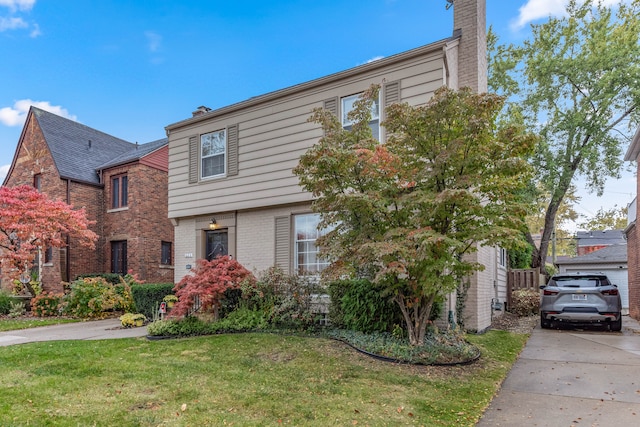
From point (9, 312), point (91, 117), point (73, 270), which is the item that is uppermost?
point (91, 117)

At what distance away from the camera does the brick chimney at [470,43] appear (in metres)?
9.20

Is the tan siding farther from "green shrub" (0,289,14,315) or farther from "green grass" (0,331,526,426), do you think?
"green shrub" (0,289,14,315)

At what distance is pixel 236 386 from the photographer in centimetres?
492

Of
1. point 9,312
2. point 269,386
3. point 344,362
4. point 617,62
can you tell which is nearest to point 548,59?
point 617,62

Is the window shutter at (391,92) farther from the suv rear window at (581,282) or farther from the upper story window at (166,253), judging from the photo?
the upper story window at (166,253)

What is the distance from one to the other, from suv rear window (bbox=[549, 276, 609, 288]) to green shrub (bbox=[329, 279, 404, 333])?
17.3 feet

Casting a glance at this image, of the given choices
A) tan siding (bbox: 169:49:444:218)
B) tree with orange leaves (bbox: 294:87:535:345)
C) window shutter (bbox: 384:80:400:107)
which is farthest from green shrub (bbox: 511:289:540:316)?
window shutter (bbox: 384:80:400:107)

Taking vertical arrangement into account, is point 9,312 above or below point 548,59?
below

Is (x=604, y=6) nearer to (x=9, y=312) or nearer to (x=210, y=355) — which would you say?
(x=210, y=355)

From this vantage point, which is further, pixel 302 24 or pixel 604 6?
pixel 604 6

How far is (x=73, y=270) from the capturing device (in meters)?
16.2

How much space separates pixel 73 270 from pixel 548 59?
21513 mm

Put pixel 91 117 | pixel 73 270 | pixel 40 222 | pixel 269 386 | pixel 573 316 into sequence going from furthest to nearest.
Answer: pixel 91 117, pixel 73 270, pixel 40 222, pixel 573 316, pixel 269 386

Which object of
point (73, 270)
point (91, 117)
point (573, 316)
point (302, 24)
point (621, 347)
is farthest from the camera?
point (91, 117)
